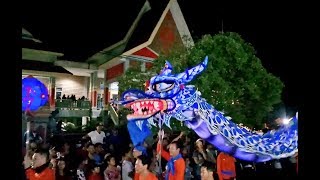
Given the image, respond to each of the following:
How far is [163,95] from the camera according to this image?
→ 314 inches

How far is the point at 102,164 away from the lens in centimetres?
848

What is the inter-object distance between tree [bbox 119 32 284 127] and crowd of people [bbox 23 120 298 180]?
3.81 meters

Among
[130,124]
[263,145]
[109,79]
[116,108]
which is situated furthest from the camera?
[109,79]

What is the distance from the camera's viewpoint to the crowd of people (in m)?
6.11

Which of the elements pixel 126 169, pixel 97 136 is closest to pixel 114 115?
pixel 97 136

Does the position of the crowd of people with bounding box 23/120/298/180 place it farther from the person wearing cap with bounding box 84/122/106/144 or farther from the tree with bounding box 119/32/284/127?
the tree with bounding box 119/32/284/127

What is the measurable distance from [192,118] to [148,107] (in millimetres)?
939

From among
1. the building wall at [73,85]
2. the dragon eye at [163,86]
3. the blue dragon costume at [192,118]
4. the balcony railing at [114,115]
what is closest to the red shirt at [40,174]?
the blue dragon costume at [192,118]

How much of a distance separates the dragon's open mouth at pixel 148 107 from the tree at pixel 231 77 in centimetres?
622

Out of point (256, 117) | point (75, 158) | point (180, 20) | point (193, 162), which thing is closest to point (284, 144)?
point (193, 162)

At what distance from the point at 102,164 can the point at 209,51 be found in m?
8.29

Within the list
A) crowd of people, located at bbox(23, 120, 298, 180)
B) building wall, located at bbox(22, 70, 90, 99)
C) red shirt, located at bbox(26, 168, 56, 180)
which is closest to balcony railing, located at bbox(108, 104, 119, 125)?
building wall, located at bbox(22, 70, 90, 99)

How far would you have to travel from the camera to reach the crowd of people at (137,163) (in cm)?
611

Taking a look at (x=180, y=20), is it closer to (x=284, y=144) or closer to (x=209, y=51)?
(x=209, y=51)
